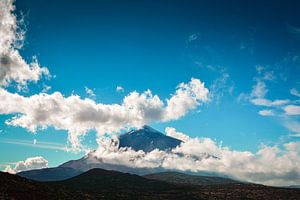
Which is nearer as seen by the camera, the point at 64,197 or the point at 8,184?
the point at 8,184

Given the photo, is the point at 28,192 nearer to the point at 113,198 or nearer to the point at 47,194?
the point at 47,194

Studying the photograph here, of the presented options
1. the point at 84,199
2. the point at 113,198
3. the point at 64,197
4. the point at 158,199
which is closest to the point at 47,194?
the point at 64,197

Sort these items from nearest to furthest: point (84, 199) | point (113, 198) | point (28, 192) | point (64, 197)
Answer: point (28, 192) → point (64, 197) → point (84, 199) → point (113, 198)

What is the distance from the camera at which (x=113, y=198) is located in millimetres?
182625

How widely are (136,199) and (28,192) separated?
8431 cm

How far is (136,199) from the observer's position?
187625 millimetres

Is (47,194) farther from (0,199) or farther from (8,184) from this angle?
(0,199)

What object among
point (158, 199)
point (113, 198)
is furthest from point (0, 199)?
point (158, 199)

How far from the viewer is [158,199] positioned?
633 ft

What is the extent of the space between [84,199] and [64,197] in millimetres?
13901

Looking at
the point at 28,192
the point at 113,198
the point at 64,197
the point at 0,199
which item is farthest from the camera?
the point at 113,198

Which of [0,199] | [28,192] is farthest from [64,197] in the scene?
[0,199]

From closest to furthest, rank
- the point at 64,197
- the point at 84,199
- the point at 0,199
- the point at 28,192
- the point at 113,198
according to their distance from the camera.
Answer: the point at 0,199
the point at 28,192
the point at 64,197
the point at 84,199
the point at 113,198

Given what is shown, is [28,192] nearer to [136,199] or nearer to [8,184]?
[8,184]
